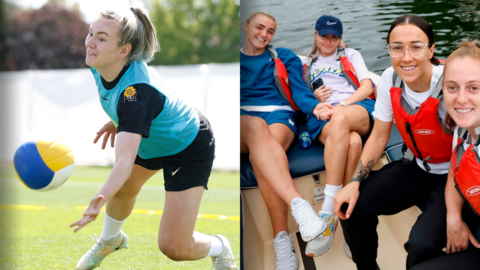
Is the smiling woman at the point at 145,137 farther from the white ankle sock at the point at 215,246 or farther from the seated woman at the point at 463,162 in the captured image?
the seated woman at the point at 463,162

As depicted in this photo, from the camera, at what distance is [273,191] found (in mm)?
2346

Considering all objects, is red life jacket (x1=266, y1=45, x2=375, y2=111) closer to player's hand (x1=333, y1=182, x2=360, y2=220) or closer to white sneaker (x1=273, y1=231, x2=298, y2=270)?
player's hand (x1=333, y1=182, x2=360, y2=220)

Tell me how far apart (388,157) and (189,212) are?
3.51ft

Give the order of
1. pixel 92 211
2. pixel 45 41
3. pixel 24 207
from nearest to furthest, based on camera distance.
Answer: pixel 92 211 → pixel 24 207 → pixel 45 41

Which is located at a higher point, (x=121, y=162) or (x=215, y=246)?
(x=121, y=162)

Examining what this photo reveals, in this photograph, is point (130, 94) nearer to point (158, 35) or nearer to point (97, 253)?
point (97, 253)

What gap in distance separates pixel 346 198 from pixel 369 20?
0.93 meters

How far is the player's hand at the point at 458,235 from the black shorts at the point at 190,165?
119 cm

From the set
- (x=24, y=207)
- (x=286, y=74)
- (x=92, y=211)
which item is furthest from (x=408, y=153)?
(x=24, y=207)

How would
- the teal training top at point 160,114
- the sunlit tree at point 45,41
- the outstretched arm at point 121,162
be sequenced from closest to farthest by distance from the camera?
the outstretched arm at point 121,162 < the teal training top at point 160,114 < the sunlit tree at point 45,41

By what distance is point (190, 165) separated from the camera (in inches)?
91.9

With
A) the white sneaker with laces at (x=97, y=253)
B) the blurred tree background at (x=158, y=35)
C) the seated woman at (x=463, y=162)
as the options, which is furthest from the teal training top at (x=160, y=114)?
the blurred tree background at (x=158, y=35)

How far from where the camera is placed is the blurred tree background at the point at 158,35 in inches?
789

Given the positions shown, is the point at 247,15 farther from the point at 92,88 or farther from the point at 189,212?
the point at 92,88
